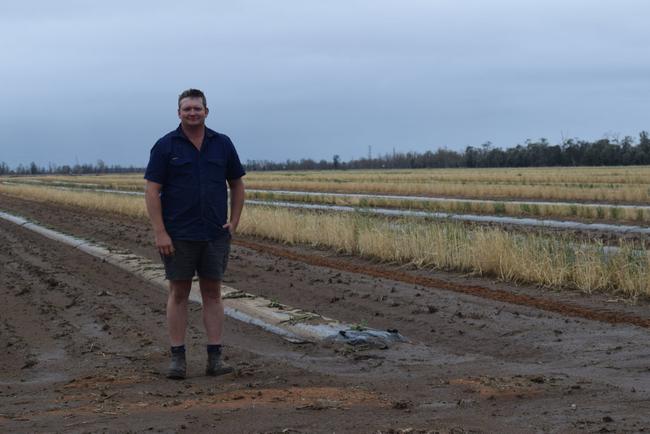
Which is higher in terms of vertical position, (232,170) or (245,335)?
(232,170)

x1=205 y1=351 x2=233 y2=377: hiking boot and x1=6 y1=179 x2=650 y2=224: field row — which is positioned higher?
x1=205 y1=351 x2=233 y2=377: hiking boot

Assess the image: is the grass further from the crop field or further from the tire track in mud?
the tire track in mud

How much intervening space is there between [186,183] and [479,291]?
5.70 metres

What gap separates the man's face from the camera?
267 inches

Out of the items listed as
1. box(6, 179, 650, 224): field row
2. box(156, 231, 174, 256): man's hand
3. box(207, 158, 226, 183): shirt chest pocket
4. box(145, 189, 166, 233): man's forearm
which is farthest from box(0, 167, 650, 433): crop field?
box(6, 179, 650, 224): field row

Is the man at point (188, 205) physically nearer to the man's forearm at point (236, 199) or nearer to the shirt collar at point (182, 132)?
the shirt collar at point (182, 132)

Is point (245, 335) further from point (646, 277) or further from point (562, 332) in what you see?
point (646, 277)

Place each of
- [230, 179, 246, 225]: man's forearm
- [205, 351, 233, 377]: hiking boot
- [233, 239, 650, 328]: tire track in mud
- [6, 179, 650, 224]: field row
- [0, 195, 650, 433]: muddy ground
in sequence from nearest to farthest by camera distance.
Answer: [0, 195, 650, 433]: muddy ground
[205, 351, 233, 377]: hiking boot
[230, 179, 246, 225]: man's forearm
[233, 239, 650, 328]: tire track in mud
[6, 179, 650, 224]: field row

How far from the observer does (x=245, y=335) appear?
29.4 feet

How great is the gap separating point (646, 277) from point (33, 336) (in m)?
6.73

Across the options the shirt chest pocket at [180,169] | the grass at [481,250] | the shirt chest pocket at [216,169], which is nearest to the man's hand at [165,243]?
the shirt chest pocket at [180,169]

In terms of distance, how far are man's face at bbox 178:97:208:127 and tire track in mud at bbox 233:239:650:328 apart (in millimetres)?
4586

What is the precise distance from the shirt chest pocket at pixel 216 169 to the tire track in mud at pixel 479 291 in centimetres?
424

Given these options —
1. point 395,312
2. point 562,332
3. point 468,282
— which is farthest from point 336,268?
point 562,332
